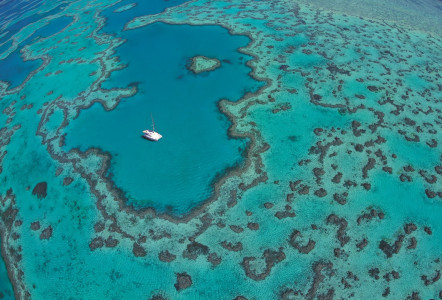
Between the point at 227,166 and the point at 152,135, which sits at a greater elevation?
the point at 152,135

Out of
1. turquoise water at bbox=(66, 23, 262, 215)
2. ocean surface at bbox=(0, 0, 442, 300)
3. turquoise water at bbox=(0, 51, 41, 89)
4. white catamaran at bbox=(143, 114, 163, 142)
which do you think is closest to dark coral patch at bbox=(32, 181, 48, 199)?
ocean surface at bbox=(0, 0, 442, 300)

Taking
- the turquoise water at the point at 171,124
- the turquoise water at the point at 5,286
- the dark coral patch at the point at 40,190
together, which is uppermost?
the turquoise water at the point at 171,124

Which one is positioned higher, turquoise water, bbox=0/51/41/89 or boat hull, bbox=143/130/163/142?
turquoise water, bbox=0/51/41/89

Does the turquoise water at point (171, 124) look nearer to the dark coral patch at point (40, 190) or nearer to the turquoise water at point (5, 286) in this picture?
the dark coral patch at point (40, 190)

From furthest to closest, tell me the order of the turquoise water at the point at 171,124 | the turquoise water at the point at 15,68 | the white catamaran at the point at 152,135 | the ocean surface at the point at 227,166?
1. the turquoise water at the point at 15,68
2. the white catamaran at the point at 152,135
3. the turquoise water at the point at 171,124
4. the ocean surface at the point at 227,166

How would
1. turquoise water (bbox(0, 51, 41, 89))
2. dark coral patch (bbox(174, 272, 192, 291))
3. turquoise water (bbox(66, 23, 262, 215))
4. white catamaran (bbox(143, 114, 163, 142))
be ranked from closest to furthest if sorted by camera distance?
dark coral patch (bbox(174, 272, 192, 291)) < turquoise water (bbox(66, 23, 262, 215)) < white catamaran (bbox(143, 114, 163, 142)) < turquoise water (bbox(0, 51, 41, 89))

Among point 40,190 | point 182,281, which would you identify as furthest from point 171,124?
point 182,281

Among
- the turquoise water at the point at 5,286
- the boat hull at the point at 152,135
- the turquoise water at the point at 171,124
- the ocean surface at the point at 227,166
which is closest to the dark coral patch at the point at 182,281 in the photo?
the ocean surface at the point at 227,166

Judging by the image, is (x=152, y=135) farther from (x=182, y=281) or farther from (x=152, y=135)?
(x=182, y=281)

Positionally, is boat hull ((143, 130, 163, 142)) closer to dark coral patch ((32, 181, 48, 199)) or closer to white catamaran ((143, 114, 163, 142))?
white catamaran ((143, 114, 163, 142))

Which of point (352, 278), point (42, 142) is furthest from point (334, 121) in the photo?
point (42, 142)
